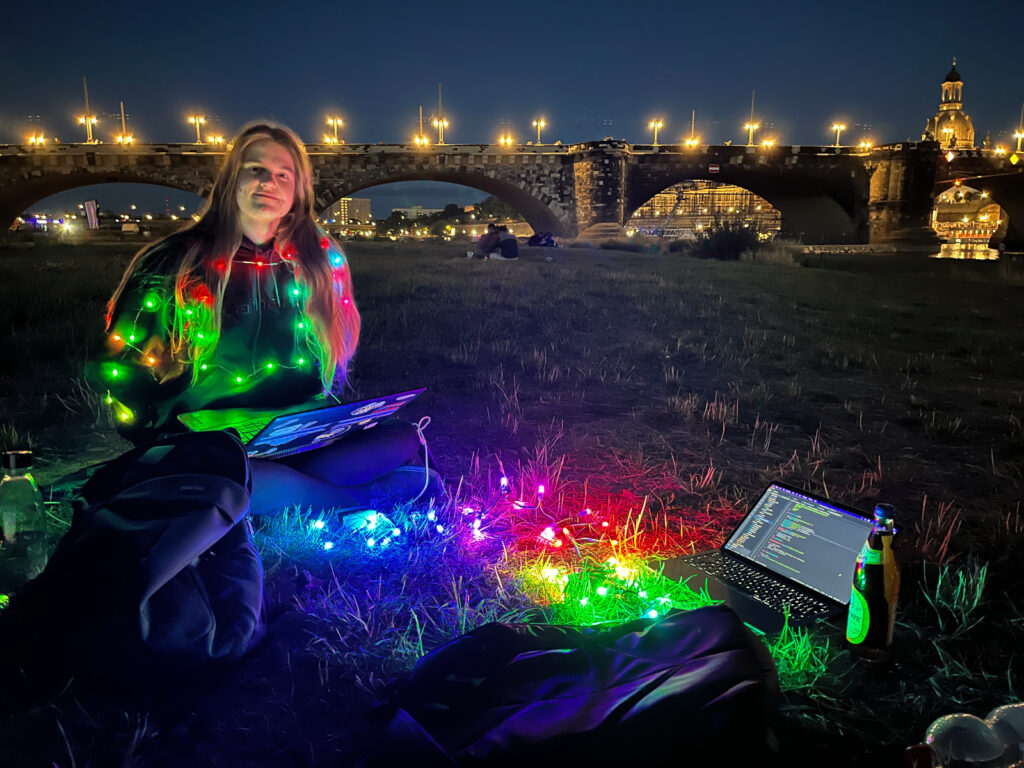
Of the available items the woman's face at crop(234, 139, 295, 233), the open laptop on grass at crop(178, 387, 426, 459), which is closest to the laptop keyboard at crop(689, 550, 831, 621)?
the open laptop on grass at crop(178, 387, 426, 459)

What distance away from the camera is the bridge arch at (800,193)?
147ft

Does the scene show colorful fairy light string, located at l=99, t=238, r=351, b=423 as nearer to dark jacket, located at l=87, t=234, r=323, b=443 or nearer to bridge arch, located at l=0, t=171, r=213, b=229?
dark jacket, located at l=87, t=234, r=323, b=443

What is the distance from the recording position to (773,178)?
46.8m

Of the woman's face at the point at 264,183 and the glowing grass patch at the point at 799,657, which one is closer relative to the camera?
the glowing grass patch at the point at 799,657

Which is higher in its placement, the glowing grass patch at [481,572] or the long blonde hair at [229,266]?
the long blonde hair at [229,266]

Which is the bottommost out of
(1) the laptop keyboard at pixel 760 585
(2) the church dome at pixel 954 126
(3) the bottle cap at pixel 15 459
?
Answer: (1) the laptop keyboard at pixel 760 585

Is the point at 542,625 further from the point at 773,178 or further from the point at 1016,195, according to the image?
the point at 1016,195

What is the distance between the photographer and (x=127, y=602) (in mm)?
1809

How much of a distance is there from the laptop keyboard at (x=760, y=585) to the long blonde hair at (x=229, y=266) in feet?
6.84

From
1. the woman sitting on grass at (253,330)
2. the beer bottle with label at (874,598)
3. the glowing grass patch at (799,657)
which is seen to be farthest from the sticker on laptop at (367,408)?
the beer bottle with label at (874,598)

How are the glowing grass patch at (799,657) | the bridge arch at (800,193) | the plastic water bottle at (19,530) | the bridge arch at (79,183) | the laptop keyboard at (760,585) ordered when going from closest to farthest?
the glowing grass patch at (799,657) < the laptop keyboard at (760,585) < the plastic water bottle at (19,530) < the bridge arch at (79,183) < the bridge arch at (800,193)

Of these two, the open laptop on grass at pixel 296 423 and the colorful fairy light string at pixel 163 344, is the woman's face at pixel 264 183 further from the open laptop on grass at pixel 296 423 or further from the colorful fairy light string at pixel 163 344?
the open laptop on grass at pixel 296 423

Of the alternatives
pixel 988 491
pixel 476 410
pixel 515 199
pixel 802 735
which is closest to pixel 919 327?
pixel 988 491

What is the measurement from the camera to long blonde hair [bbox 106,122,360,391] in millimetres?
2943
